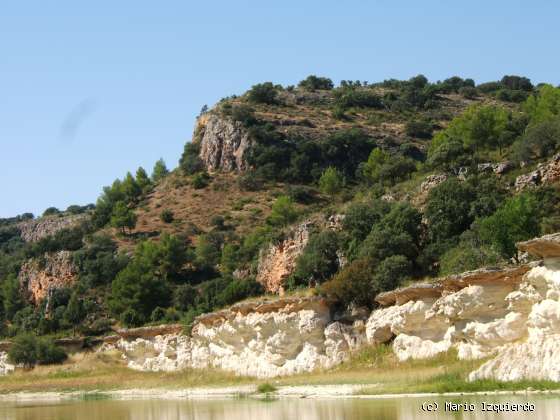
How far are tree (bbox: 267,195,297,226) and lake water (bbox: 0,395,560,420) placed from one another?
40.3 metres

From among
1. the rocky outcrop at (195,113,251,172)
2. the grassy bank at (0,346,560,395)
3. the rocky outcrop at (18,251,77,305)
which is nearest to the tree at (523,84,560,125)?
the rocky outcrop at (195,113,251,172)

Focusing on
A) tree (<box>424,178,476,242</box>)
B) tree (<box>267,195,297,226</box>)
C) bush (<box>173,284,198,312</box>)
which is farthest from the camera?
tree (<box>267,195,297,226</box>)

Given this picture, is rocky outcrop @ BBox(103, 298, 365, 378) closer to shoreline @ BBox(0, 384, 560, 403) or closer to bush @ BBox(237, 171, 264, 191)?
shoreline @ BBox(0, 384, 560, 403)

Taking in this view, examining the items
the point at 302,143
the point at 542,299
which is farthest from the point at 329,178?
the point at 542,299

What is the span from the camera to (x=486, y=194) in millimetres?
50156

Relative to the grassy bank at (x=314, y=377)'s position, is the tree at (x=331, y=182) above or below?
above

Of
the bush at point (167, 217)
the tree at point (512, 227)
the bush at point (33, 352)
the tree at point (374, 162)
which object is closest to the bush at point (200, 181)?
the bush at point (167, 217)

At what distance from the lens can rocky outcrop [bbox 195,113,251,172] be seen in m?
102

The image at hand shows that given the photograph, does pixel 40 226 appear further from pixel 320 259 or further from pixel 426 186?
pixel 426 186

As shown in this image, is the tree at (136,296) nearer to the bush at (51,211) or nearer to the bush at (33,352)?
the bush at (33,352)

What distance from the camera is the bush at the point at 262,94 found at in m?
115

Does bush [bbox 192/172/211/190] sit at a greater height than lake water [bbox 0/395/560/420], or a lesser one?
greater

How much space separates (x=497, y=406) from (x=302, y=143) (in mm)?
79434

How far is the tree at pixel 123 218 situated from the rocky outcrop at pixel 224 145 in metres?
13.3
